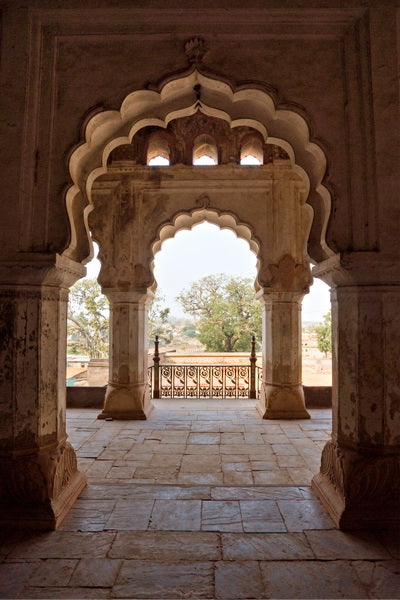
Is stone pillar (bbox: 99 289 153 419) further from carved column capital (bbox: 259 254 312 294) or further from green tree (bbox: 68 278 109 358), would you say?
green tree (bbox: 68 278 109 358)

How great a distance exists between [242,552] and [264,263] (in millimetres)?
5584

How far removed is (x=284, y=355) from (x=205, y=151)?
176 inches

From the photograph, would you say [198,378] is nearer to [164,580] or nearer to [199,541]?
[199,541]

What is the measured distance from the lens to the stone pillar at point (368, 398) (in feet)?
10.5

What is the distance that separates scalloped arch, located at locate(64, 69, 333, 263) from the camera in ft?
11.9

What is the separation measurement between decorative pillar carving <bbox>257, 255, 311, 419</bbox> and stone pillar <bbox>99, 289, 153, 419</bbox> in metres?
2.54

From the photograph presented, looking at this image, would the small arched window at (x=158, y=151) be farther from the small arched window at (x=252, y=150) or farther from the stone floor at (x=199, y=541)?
the stone floor at (x=199, y=541)

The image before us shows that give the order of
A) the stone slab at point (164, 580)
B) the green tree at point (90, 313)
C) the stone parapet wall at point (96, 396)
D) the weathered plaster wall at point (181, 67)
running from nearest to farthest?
the stone slab at point (164, 580) < the weathered plaster wall at point (181, 67) < the stone parapet wall at point (96, 396) < the green tree at point (90, 313)

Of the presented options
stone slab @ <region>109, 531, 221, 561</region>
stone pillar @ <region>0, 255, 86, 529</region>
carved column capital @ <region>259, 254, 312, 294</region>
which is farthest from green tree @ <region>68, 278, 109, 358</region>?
stone slab @ <region>109, 531, 221, 561</region>

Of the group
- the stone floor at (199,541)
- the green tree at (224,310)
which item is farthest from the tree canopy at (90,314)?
the stone floor at (199,541)

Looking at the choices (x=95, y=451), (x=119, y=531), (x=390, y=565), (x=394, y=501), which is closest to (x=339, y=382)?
(x=394, y=501)

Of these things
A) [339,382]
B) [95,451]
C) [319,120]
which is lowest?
[95,451]

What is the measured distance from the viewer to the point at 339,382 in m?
3.48

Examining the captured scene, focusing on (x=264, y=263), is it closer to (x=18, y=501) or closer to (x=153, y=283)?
(x=153, y=283)
